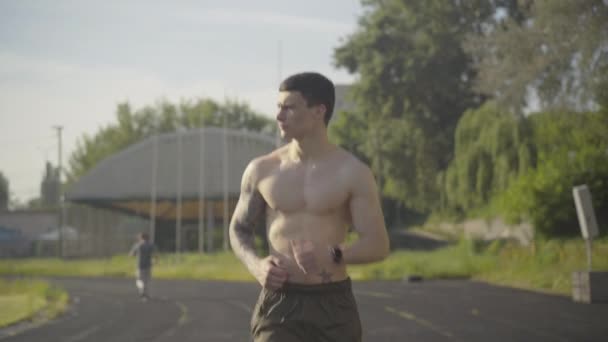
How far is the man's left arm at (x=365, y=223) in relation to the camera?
13.5ft

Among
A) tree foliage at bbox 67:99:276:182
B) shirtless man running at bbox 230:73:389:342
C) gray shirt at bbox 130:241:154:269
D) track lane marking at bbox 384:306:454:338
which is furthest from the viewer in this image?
tree foliage at bbox 67:99:276:182

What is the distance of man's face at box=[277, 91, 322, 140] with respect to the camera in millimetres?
4281

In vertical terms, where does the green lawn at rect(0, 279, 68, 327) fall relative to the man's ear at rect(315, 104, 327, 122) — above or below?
below

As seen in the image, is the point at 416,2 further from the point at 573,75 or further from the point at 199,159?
the point at 573,75

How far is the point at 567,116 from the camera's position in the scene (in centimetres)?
2675

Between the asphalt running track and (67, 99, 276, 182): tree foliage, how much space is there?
248 ft

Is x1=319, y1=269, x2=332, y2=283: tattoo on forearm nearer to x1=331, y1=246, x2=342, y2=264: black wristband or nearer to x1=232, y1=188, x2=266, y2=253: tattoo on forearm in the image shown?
x1=331, y1=246, x2=342, y2=264: black wristband

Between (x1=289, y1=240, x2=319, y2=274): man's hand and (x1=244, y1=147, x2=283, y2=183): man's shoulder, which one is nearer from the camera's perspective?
(x1=289, y1=240, x2=319, y2=274): man's hand

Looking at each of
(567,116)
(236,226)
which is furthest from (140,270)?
(236,226)

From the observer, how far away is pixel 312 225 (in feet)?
14.0

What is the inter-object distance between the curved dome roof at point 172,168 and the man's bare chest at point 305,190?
A: 56.1 metres

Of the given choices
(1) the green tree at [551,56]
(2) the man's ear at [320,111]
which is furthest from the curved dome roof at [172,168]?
(2) the man's ear at [320,111]

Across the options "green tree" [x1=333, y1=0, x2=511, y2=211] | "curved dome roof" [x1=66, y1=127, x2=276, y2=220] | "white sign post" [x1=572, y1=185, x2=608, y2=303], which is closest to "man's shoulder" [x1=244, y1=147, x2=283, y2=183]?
"white sign post" [x1=572, y1=185, x2=608, y2=303]

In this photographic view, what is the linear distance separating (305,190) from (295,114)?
1.09 ft
